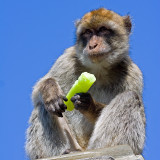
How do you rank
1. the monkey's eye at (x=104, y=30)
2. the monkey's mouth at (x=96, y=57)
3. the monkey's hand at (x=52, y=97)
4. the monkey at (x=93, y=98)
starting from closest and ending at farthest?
the monkey at (x=93, y=98) → the monkey's hand at (x=52, y=97) → the monkey's mouth at (x=96, y=57) → the monkey's eye at (x=104, y=30)

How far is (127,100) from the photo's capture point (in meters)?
6.43

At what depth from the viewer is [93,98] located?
7340 millimetres

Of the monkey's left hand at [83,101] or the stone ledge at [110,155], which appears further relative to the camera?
the monkey's left hand at [83,101]

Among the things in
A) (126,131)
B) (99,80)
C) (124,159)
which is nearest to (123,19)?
(99,80)

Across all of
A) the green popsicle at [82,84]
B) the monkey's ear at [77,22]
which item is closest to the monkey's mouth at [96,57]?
the green popsicle at [82,84]

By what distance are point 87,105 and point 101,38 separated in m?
1.64

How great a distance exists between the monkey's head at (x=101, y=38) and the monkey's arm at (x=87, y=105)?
0.92m

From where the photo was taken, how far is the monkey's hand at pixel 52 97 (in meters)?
6.41

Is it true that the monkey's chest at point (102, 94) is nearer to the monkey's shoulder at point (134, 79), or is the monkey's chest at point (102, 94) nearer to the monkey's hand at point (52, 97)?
the monkey's shoulder at point (134, 79)

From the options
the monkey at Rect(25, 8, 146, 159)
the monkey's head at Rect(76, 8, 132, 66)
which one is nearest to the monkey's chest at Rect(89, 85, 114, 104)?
the monkey at Rect(25, 8, 146, 159)

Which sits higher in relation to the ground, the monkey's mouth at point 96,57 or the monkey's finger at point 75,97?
the monkey's mouth at point 96,57

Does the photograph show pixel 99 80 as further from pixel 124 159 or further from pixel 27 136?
pixel 124 159

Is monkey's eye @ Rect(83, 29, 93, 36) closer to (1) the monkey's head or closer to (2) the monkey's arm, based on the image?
(1) the monkey's head

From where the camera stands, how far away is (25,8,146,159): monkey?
6297 millimetres
